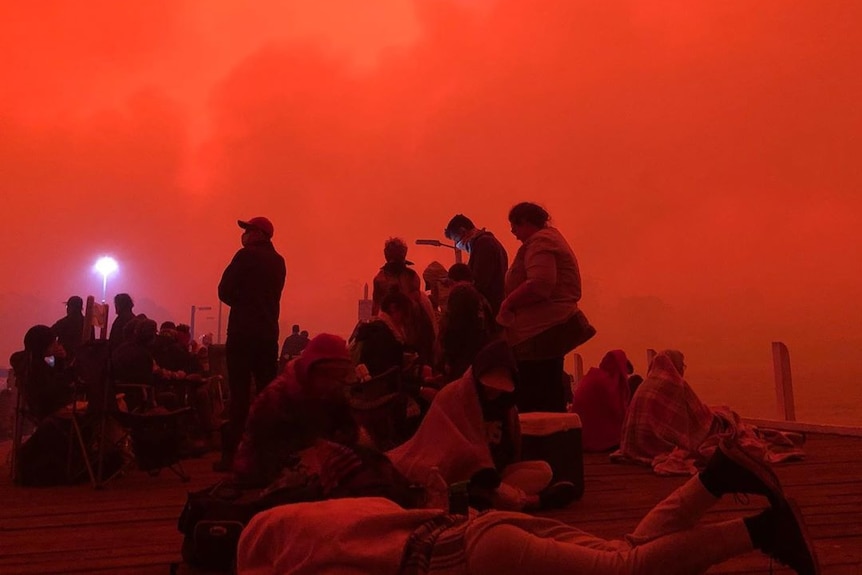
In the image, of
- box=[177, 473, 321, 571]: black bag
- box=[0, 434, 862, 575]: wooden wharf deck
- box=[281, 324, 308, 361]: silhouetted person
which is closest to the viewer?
box=[177, 473, 321, 571]: black bag

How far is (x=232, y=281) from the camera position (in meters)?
4.93

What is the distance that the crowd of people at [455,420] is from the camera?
73.4 inches

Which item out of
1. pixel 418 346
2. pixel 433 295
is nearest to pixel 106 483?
pixel 418 346

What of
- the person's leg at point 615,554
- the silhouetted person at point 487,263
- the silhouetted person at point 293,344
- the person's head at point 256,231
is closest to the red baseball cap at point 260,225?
the person's head at point 256,231

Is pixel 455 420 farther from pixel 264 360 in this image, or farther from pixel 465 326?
pixel 264 360

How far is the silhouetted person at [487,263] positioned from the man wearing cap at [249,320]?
4.65ft

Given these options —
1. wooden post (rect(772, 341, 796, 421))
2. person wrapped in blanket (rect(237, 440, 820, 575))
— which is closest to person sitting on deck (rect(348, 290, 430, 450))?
person wrapped in blanket (rect(237, 440, 820, 575))

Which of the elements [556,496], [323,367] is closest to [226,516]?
[323,367]

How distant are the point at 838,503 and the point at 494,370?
73.9 inches

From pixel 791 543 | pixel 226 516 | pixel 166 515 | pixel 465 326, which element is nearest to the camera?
pixel 791 543

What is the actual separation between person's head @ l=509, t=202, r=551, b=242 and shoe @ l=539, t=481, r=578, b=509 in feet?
4.62

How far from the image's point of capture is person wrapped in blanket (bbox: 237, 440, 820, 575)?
180 centimetres

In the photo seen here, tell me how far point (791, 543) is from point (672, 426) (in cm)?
374

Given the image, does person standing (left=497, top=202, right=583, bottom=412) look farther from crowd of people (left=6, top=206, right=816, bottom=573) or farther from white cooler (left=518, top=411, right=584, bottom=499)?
white cooler (left=518, top=411, right=584, bottom=499)
